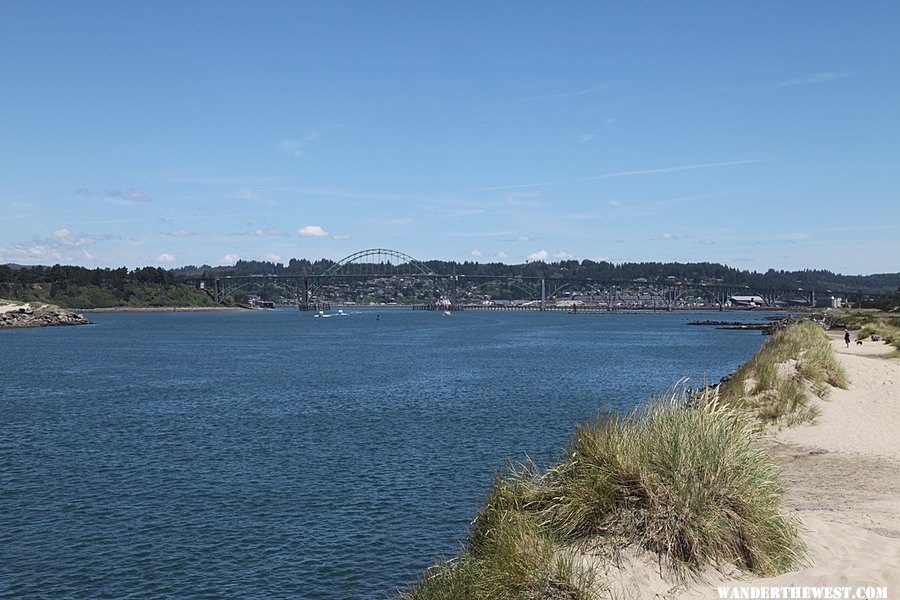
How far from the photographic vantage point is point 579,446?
12227 millimetres

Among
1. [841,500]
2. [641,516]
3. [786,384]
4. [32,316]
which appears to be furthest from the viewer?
[32,316]

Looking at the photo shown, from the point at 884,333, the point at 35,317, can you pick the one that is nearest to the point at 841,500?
the point at 884,333

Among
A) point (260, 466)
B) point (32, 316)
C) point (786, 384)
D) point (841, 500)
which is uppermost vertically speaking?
point (786, 384)

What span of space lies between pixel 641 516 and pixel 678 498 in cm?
57

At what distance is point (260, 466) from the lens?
87.9 ft

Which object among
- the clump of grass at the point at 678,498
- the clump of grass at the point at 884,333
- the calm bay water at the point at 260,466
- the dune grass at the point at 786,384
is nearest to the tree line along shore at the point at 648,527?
the clump of grass at the point at 678,498

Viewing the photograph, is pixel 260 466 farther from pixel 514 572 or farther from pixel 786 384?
pixel 786 384

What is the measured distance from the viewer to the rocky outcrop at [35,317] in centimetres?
14900

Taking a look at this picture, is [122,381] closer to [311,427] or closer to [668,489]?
[311,427]

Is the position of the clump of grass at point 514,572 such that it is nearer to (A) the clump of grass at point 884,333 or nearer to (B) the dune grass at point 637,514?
(B) the dune grass at point 637,514

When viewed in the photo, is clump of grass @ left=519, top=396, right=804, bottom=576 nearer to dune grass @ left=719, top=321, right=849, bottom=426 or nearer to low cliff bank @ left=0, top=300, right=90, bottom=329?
dune grass @ left=719, top=321, right=849, bottom=426

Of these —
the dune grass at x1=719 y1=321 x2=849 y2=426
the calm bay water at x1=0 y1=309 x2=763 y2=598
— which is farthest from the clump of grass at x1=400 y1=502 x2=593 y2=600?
the dune grass at x1=719 y1=321 x2=849 y2=426

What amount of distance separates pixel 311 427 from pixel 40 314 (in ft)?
476

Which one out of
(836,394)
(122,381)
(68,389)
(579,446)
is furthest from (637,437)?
(122,381)
